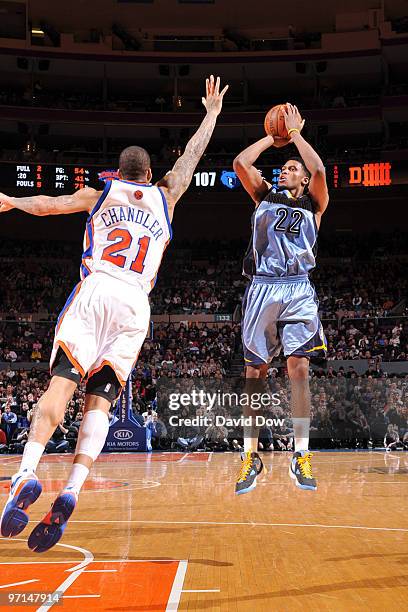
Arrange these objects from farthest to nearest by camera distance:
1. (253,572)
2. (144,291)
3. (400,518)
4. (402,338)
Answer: (402,338)
(400,518)
(253,572)
(144,291)

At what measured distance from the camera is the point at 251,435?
6.10m

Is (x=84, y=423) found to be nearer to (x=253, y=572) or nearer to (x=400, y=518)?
(x=253, y=572)

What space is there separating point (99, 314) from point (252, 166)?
7.37ft

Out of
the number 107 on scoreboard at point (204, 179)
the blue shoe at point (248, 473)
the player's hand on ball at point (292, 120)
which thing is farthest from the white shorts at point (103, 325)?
the number 107 on scoreboard at point (204, 179)

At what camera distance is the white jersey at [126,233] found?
4.89m

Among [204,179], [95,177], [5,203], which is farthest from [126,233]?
[95,177]

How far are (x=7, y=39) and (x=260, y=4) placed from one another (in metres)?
10.9

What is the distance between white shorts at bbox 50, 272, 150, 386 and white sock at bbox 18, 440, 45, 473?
0.53m

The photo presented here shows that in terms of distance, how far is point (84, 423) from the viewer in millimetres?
4492

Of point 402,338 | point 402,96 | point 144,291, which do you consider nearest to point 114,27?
point 402,96

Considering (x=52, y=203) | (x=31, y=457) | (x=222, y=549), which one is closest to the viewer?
(x=31, y=457)

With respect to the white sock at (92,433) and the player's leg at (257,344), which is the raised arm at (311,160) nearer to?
the player's leg at (257,344)

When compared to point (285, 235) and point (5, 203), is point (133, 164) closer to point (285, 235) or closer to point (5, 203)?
point (5, 203)

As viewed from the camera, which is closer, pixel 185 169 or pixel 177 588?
pixel 185 169
